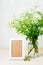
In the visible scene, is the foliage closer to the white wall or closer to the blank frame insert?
the blank frame insert

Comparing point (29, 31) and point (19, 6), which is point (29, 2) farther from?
point (29, 31)

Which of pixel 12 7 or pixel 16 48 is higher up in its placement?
pixel 12 7

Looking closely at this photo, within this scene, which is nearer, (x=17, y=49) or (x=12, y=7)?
(x=17, y=49)

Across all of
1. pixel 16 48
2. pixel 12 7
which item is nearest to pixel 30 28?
pixel 16 48

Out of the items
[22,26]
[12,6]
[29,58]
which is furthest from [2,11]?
[29,58]

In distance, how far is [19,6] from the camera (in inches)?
79.7

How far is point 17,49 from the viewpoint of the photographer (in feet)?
5.35

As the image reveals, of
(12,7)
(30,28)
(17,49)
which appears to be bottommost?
(17,49)

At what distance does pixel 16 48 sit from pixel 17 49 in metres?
0.01

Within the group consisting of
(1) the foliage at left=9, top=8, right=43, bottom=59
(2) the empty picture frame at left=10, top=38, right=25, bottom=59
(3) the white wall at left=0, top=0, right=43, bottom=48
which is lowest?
(2) the empty picture frame at left=10, top=38, right=25, bottom=59

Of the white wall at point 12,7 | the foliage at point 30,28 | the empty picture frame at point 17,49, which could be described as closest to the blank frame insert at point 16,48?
the empty picture frame at point 17,49

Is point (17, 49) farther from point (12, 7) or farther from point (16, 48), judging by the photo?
point (12, 7)

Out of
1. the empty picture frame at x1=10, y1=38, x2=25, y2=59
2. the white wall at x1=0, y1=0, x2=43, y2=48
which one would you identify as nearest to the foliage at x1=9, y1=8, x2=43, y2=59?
the empty picture frame at x1=10, y1=38, x2=25, y2=59

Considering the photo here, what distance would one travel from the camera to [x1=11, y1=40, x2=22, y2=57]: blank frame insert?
1611mm
